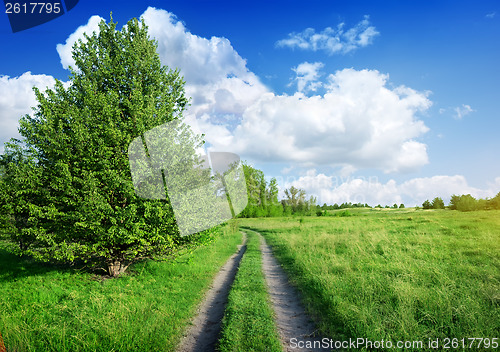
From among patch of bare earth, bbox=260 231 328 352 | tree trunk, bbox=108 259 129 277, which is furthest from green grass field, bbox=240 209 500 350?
tree trunk, bbox=108 259 129 277

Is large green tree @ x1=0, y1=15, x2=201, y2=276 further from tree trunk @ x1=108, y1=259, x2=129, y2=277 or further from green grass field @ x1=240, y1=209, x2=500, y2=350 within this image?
green grass field @ x1=240, y1=209, x2=500, y2=350

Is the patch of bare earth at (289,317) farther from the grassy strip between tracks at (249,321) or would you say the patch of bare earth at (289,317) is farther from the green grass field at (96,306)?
the green grass field at (96,306)

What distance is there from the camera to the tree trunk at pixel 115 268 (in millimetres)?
13079

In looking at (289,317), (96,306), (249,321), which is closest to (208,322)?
(249,321)

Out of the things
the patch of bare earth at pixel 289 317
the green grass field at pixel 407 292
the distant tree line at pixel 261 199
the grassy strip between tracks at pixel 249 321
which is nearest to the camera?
the grassy strip between tracks at pixel 249 321

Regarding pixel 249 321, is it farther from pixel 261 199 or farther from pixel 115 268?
pixel 261 199

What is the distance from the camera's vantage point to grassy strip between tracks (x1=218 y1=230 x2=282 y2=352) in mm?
6660

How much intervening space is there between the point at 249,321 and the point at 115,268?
351 inches

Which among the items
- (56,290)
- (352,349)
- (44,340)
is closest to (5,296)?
(56,290)

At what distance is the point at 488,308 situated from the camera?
733cm

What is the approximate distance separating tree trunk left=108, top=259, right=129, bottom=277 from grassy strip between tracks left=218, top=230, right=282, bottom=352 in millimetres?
6460

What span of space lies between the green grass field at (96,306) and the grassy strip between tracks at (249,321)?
160 cm

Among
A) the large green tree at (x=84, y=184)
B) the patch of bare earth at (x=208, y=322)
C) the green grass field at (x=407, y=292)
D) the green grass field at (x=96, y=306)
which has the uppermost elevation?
the large green tree at (x=84, y=184)

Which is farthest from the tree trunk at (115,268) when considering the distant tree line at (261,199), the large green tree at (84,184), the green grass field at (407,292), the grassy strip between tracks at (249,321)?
the distant tree line at (261,199)
